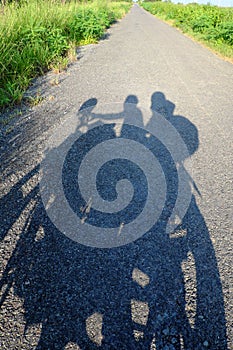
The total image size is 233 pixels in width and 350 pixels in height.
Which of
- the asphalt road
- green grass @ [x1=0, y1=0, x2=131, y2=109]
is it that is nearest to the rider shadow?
the asphalt road

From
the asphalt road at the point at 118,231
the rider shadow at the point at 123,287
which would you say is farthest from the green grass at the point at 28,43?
the rider shadow at the point at 123,287

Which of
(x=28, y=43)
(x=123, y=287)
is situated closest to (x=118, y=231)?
(x=123, y=287)

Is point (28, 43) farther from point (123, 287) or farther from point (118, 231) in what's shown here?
point (123, 287)

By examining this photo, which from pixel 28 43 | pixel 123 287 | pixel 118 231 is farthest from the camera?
pixel 28 43

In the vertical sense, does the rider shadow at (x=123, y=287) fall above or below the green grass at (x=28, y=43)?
below

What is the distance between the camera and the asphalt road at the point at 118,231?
154cm

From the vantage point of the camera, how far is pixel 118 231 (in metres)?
2.20

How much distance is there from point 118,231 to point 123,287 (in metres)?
0.54

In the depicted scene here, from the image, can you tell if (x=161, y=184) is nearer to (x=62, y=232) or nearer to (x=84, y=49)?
(x=62, y=232)

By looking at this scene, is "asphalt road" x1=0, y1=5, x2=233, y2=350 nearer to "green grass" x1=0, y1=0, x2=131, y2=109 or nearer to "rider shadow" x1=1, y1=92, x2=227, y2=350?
"rider shadow" x1=1, y1=92, x2=227, y2=350

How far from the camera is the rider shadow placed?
150cm

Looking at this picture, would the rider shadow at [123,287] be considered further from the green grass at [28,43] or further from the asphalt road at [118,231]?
the green grass at [28,43]

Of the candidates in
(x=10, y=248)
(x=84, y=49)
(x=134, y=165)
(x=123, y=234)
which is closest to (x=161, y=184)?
(x=134, y=165)

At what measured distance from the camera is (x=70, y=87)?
17.7 ft
